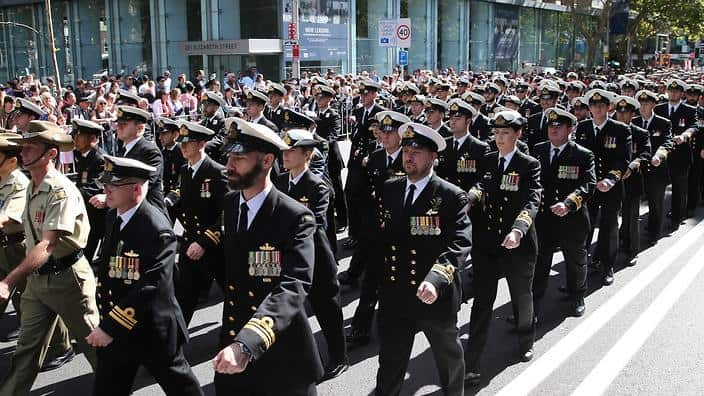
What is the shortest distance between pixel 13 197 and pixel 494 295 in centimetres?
384

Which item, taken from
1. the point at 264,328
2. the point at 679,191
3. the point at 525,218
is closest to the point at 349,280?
the point at 525,218

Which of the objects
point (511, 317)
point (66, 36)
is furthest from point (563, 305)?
point (66, 36)

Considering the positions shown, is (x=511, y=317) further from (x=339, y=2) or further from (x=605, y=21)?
(x=605, y=21)

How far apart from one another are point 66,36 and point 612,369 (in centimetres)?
3641

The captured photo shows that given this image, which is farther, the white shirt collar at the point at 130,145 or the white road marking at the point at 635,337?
the white shirt collar at the point at 130,145

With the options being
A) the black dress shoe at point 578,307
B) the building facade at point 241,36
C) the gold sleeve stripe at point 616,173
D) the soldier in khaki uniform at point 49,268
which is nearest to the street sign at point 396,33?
the building facade at point 241,36

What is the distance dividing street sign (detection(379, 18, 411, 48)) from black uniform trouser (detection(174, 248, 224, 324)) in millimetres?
17205

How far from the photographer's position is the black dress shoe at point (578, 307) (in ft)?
23.2

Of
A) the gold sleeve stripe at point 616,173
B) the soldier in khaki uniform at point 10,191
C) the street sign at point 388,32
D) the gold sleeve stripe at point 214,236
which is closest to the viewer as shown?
the soldier in khaki uniform at point 10,191

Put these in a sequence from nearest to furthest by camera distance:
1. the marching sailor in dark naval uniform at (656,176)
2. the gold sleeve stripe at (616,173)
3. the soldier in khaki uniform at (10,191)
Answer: the soldier in khaki uniform at (10,191)
the gold sleeve stripe at (616,173)
the marching sailor in dark naval uniform at (656,176)

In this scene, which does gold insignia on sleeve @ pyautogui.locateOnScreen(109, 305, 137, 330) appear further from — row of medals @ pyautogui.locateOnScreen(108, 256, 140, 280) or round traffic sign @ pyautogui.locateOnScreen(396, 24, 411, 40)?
round traffic sign @ pyautogui.locateOnScreen(396, 24, 411, 40)

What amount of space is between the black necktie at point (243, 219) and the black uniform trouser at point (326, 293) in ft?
5.54

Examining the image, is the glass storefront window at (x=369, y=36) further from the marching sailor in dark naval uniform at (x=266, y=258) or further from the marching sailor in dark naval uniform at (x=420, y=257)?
the marching sailor in dark naval uniform at (x=266, y=258)

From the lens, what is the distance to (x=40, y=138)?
16.1 ft
